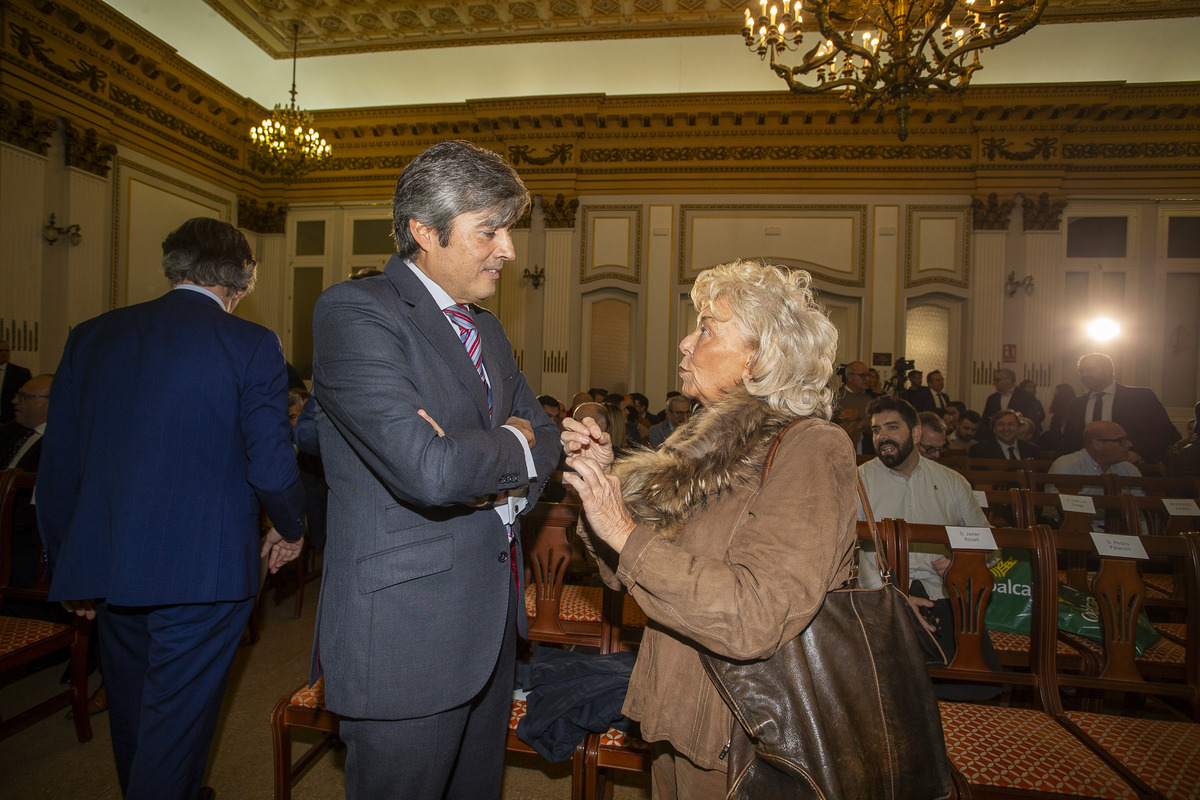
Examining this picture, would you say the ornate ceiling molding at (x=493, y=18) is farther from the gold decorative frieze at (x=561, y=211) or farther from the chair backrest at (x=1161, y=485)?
the chair backrest at (x=1161, y=485)

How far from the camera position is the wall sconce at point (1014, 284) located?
8.33m

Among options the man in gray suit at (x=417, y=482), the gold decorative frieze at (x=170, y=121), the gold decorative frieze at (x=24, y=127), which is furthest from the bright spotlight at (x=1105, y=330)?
the gold decorative frieze at (x=24, y=127)

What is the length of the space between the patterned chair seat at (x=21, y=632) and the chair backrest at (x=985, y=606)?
2983 mm

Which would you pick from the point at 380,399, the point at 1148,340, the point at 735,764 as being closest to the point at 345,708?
the point at 380,399

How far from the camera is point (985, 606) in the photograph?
186 centimetres

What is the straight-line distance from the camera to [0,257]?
6.31 m

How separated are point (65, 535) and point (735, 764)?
71.1 inches

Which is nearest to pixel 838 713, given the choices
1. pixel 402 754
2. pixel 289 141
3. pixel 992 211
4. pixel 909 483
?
pixel 402 754

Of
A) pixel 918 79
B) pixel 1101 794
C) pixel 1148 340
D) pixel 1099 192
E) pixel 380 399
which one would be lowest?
pixel 1101 794

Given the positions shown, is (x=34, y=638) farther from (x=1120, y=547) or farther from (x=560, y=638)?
(x=1120, y=547)

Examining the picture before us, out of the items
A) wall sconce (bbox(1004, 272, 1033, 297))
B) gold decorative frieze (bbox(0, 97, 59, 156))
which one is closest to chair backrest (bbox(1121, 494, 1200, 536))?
wall sconce (bbox(1004, 272, 1033, 297))

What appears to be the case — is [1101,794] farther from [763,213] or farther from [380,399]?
[763,213]

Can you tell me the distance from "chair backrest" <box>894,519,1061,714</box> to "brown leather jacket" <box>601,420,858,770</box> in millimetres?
1021

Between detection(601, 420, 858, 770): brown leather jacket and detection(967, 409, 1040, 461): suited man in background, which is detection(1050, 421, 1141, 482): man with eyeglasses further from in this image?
detection(601, 420, 858, 770): brown leather jacket
